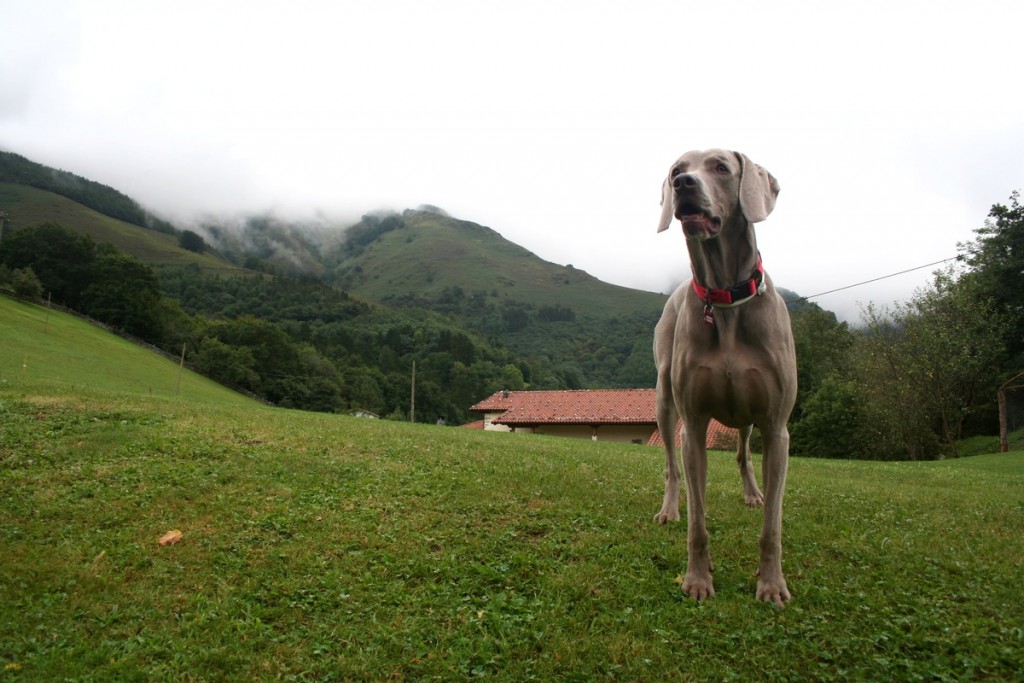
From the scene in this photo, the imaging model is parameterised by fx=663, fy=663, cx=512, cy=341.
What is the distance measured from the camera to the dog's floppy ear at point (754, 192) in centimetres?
498

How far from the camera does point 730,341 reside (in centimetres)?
512

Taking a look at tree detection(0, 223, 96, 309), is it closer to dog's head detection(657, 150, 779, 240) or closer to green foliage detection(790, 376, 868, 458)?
green foliage detection(790, 376, 868, 458)

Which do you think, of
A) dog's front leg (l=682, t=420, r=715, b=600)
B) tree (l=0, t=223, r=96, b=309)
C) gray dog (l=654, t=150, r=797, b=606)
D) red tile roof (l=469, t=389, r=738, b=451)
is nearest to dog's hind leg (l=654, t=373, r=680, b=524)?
dog's front leg (l=682, t=420, r=715, b=600)

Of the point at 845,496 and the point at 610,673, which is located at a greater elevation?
the point at 845,496

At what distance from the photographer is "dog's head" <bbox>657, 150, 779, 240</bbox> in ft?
15.8

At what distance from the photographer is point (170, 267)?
6599 inches

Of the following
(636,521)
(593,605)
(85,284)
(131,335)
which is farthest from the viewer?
(85,284)

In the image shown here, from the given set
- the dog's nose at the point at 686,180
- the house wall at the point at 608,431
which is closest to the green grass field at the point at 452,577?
the dog's nose at the point at 686,180

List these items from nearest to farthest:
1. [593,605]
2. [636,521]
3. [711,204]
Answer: [711,204] < [593,605] < [636,521]

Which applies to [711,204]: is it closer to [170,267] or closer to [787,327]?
[787,327]

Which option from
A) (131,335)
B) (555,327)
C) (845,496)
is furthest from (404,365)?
(845,496)

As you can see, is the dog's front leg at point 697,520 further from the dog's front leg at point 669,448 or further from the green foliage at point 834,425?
the green foliage at point 834,425

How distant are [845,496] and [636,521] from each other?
4.13 metres

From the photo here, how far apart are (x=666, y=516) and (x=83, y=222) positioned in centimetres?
22030
